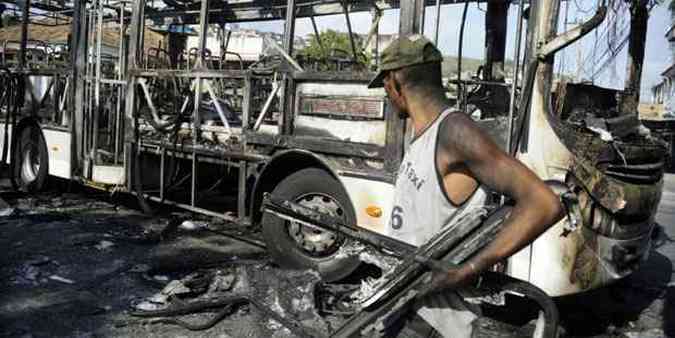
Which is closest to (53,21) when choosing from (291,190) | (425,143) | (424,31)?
(291,190)

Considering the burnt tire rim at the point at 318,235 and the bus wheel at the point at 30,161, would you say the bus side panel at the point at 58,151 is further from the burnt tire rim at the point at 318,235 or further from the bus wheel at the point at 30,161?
the burnt tire rim at the point at 318,235

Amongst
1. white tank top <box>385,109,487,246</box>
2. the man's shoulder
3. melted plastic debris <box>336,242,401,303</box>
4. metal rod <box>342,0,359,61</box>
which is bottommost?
melted plastic debris <box>336,242,401,303</box>

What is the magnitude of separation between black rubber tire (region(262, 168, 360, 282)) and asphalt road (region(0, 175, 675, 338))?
8.3 inches

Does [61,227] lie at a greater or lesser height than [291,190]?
lesser

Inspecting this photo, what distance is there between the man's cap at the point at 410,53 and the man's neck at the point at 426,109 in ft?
0.39

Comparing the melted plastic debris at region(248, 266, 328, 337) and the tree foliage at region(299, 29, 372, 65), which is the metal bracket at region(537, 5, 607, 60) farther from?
the tree foliage at region(299, 29, 372, 65)

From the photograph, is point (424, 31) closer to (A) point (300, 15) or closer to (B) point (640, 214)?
(B) point (640, 214)

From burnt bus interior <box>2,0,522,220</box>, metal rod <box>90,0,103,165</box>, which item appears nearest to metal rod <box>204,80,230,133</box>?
burnt bus interior <box>2,0,522,220</box>

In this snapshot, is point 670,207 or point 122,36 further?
point 670,207

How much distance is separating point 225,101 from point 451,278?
5529mm

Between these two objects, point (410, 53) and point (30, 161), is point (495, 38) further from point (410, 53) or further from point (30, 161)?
point (30, 161)

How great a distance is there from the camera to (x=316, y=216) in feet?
6.47

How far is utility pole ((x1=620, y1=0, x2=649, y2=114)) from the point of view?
17.0ft

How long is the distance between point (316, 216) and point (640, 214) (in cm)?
309
